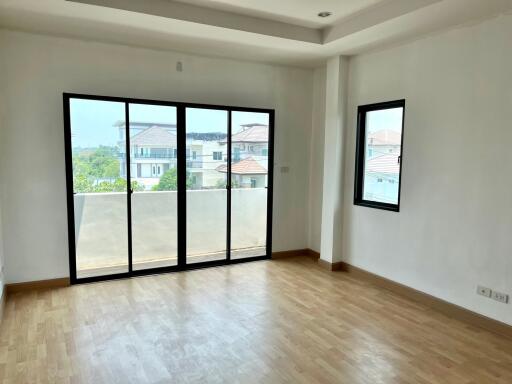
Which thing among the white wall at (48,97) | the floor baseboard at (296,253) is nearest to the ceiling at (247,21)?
the white wall at (48,97)

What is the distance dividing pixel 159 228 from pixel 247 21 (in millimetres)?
2673

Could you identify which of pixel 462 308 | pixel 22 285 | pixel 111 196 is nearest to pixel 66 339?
pixel 22 285

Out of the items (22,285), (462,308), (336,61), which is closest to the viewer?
(462,308)

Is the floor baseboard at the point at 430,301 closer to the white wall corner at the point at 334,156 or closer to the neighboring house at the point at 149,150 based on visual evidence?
the white wall corner at the point at 334,156

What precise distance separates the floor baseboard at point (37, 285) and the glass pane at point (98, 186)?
7.3 inches

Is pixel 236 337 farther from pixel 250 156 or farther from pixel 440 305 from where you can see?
pixel 250 156

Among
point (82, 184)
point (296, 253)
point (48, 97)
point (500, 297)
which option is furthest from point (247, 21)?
point (500, 297)

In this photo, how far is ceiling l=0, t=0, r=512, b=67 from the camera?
3227 millimetres

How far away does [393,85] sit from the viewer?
4.30 m

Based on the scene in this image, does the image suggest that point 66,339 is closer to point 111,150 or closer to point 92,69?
point 111,150

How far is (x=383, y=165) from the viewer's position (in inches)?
180

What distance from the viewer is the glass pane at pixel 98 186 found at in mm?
4305

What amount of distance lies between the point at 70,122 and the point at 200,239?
213 cm

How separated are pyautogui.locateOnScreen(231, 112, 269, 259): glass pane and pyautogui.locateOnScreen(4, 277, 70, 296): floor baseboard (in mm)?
2143
